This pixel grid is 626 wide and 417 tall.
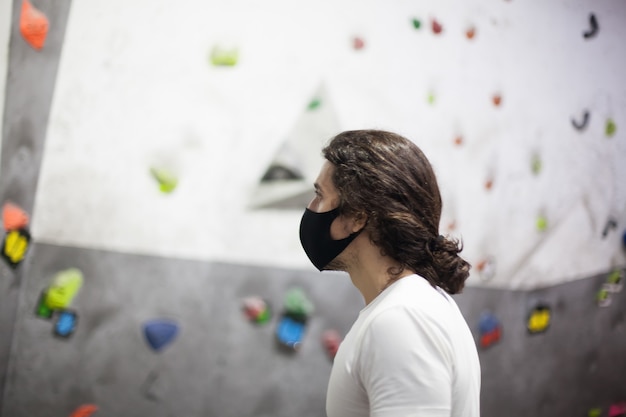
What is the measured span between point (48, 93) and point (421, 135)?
4.35ft

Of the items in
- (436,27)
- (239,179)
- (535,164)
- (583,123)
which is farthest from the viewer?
(583,123)

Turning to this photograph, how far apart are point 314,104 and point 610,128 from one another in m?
1.70

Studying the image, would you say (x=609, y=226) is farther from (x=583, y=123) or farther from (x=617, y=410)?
(x=617, y=410)

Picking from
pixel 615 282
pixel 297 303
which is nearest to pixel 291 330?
pixel 297 303

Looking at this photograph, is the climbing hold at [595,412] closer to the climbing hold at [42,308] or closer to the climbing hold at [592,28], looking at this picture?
the climbing hold at [592,28]

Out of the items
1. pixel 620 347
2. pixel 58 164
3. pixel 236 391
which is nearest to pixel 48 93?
pixel 58 164

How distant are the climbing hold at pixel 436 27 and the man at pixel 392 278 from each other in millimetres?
1422

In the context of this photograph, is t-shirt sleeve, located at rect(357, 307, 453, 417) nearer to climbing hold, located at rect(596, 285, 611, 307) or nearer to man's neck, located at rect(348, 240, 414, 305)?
man's neck, located at rect(348, 240, 414, 305)

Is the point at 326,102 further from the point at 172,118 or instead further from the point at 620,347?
the point at 620,347

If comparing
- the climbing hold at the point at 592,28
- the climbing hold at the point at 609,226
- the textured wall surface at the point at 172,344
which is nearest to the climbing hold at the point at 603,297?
the climbing hold at the point at 609,226

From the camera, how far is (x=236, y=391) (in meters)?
2.20

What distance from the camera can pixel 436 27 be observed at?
8.42 ft

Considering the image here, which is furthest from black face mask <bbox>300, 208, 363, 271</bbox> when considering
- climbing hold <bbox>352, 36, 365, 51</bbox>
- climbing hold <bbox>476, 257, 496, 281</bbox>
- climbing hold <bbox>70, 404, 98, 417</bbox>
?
climbing hold <bbox>476, 257, 496, 281</bbox>

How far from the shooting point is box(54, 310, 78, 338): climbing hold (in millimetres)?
1864
